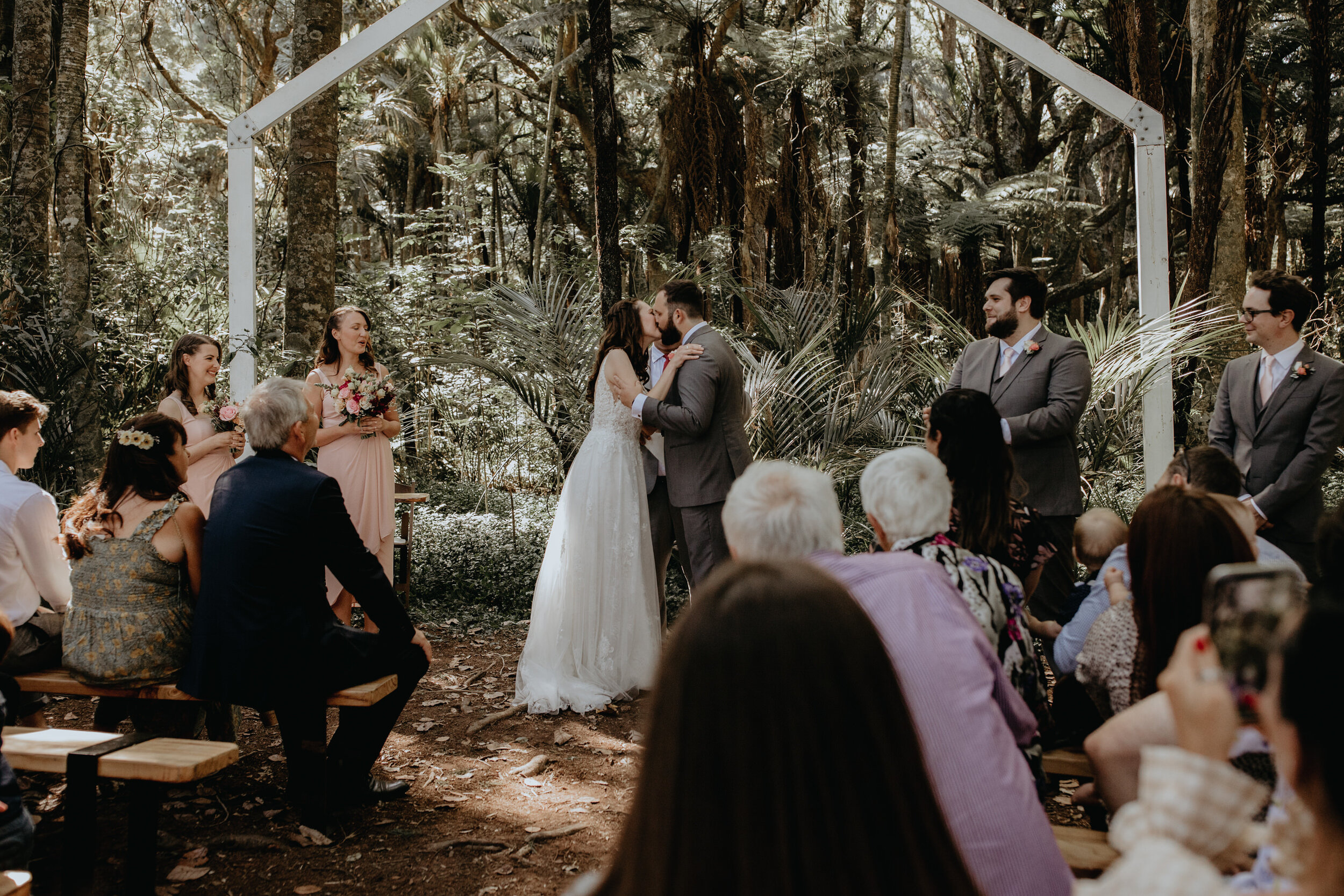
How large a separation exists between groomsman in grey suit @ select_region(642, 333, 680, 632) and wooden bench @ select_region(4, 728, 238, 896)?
3.19 meters

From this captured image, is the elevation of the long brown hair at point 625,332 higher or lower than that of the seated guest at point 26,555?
higher

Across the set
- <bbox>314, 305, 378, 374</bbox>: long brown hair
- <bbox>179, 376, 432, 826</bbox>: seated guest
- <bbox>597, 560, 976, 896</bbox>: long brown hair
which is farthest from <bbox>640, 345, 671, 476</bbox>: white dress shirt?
<bbox>597, 560, 976, 896</bbox>: long brown hair

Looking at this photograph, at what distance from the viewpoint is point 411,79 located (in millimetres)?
21078

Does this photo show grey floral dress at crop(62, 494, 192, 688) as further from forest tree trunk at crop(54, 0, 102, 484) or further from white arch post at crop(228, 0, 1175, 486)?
forest tree trunk at crop(54, 0, 102, 484)

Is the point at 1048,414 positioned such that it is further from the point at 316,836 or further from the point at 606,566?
the point at 316,836

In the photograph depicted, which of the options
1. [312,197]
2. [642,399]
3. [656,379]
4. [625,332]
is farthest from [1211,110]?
[312,197]

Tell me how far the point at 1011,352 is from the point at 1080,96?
1852mm

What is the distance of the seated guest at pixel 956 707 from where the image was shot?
1.81 meters

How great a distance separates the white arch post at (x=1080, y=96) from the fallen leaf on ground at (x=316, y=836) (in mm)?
3290

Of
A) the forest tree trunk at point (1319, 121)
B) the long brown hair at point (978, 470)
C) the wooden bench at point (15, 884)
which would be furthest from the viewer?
the forest tree trunk at point (1319, 121)

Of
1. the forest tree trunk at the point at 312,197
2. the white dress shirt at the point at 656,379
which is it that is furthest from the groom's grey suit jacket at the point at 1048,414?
the forest tree trunk at the point at 312,197

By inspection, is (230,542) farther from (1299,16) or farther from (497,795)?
(1299,16)

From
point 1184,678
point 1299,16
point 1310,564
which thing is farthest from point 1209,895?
point 1299,16

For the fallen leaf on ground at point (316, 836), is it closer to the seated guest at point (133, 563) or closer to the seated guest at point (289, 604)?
the seated guest at point (289, 604)
